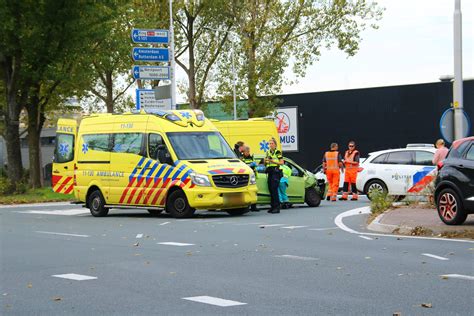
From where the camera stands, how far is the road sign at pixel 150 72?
29.4 m

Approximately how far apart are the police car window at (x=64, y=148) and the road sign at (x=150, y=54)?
4858mm

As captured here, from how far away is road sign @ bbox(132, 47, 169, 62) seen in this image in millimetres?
29359

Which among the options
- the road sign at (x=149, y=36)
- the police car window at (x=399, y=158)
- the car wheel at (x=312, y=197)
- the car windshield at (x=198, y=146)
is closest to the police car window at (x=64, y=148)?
the road sign at (x=149, y=36)

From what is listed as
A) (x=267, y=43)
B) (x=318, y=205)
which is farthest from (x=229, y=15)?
(x=318, y=205)

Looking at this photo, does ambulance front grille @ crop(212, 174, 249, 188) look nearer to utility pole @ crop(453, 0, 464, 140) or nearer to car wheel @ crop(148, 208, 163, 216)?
car wheel @ crop(148, 208, 163, 216)

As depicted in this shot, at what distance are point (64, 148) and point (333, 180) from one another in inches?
429

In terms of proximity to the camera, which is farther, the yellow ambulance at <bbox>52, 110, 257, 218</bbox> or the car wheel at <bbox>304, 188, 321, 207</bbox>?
the car wheel at <bbox>304, 188, 321, 207</bbox>

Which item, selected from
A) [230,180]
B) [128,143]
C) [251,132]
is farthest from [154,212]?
[251,132]

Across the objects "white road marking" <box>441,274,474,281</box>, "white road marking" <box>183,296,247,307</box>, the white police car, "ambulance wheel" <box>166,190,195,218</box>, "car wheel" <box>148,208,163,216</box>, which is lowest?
"car wheel" <box>148,208,163,216</box>

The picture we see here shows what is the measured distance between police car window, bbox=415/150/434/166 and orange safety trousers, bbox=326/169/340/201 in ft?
8.05

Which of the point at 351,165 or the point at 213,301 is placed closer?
the point at 213,301

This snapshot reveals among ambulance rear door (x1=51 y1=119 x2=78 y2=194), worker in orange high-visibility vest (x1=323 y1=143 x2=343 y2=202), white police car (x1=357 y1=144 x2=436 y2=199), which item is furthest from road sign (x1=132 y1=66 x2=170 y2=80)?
white police car (x1=357 y1=144 x2=436 y2=199)

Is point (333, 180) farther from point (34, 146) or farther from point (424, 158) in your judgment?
point (34, 146)

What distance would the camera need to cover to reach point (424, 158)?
82.8ft
